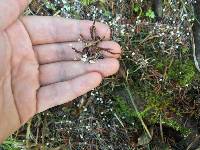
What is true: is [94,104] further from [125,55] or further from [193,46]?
[193,46]

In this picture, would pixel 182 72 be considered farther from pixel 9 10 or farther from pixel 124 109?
pixel 9 10

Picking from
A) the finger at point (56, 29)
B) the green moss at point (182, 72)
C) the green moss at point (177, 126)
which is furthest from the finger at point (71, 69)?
the green moss at point (177, 126)

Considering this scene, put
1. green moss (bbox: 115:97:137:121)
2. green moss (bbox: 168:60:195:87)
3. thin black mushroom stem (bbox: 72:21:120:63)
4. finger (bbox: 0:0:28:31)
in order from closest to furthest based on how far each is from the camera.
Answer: finger (bbox: 0:0:28:31)
thin black mushroom stem (bbox: 72:21:120:63)
green moss (bbox: 168:60:195:87)
green moss (bbox: 115:97:137:121)

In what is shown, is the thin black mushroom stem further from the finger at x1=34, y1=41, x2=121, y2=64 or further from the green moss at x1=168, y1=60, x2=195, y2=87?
the green moss at x1=168, y1=60, x2=195, y2=87

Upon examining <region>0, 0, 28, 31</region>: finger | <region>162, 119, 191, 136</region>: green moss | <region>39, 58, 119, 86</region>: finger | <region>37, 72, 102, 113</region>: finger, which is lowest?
<region>162, 119, 191, 136</region>: green moss

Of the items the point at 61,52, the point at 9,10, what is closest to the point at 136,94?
the point at 61,52

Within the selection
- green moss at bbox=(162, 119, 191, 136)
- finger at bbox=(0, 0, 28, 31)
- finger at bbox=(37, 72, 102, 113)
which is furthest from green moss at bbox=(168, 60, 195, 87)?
finger at bbox=(0, 0, 28, 31)
